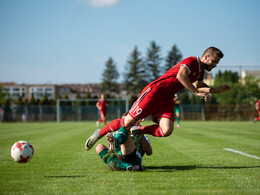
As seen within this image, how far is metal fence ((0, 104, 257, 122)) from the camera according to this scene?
133 feet

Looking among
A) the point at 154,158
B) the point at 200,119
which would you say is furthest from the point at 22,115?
the point at 154,158

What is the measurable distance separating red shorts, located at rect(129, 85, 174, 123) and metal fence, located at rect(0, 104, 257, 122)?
35067 millimetres

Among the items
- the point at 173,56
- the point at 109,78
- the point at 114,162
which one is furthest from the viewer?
the point at 109,78

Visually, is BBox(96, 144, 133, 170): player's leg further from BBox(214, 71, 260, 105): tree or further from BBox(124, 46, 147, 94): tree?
BBox(124, 46, 147, 94): tree

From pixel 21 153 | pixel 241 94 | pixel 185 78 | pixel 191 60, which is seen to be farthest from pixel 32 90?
pixel 185 78

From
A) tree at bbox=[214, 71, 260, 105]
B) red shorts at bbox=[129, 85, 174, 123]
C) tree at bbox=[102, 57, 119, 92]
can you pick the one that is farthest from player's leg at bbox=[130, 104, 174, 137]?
tree at bbox=[102, 57, 119, 92]

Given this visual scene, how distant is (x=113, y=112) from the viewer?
4094 cm

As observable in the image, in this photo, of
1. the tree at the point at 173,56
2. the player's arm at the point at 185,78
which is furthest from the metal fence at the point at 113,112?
the player's arm at the point at 185,78

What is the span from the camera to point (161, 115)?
521cm

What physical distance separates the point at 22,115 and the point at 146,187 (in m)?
42.1

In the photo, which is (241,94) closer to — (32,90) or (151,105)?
(151,105)

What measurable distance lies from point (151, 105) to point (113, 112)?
3602 cm

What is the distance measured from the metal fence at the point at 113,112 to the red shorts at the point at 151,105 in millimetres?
35067

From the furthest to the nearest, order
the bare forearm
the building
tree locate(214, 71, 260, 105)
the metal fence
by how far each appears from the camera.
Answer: the building
tree locate(214, 71, 260, 105)
the metal fence
the bare forearm
